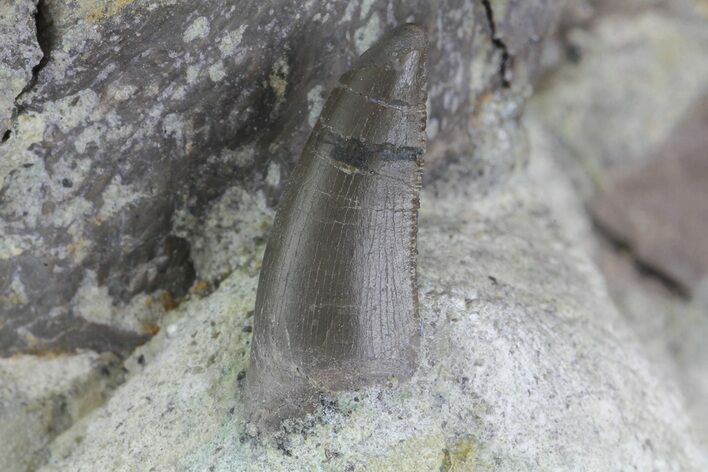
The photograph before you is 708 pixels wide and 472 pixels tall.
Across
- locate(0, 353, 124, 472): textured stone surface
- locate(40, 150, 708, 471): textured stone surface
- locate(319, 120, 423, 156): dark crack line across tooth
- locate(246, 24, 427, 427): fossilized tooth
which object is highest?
locate(319, 120, 423, 156): dark crack line across tooth

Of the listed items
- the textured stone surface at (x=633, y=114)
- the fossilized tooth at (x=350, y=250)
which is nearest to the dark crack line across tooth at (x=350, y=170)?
the fossilized tooth at (x=350, y=250)

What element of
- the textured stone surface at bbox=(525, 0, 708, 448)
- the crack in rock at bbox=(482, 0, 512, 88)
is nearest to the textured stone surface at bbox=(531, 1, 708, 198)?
the textured stone surface at bbox=(525, 0, 708, 448)

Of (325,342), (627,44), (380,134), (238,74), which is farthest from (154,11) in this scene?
(627,44)

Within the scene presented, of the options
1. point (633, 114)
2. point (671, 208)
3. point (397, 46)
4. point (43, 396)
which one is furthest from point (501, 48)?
point (43, 396)

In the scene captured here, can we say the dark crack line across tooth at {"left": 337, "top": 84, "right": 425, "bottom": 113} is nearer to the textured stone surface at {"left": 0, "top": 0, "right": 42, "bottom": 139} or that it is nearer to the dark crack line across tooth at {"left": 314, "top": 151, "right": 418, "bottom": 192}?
the dark crack line across tooth at {"left": 314, "top": 151, "right": 418, "bottom": 192}

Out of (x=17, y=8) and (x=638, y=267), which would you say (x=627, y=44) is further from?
(x=17, y=8)

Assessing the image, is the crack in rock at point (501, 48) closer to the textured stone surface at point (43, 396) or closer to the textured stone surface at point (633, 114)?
the textured stone surface at point (633, 114)

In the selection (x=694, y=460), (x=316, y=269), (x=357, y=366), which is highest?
(x=316, y=269)
